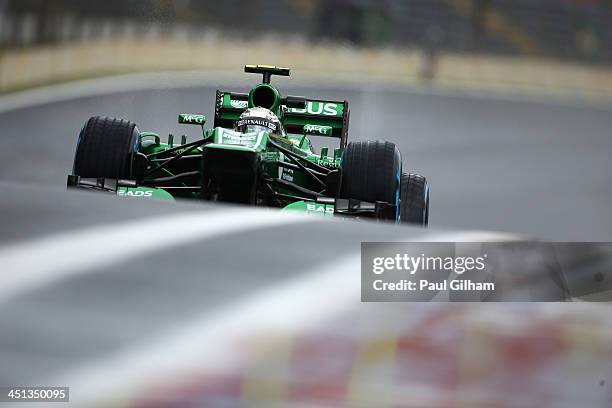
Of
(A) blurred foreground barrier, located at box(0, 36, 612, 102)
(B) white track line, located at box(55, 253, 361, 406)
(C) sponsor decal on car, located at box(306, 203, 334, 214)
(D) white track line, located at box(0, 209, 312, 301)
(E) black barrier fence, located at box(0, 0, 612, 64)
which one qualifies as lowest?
(B) white track line, located at box(55, 253, 361, 406)

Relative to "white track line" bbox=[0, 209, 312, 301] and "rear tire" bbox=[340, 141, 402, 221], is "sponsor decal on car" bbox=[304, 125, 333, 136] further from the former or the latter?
"white track line" bbox=[0, 209, 312, 301]

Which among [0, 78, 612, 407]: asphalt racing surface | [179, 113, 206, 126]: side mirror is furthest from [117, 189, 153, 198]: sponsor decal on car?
[0, 78, 612, 407]: asphalt racing surface

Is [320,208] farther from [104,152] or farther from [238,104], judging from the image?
[238,104]

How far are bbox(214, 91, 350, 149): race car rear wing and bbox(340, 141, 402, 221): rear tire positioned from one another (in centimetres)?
179

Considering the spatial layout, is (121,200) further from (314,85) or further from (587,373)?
(314,85)

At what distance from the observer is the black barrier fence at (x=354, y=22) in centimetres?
1370

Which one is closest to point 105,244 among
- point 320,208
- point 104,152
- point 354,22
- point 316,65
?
point 320,208

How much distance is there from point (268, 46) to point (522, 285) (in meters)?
12.3

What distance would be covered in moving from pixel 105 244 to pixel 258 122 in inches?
181

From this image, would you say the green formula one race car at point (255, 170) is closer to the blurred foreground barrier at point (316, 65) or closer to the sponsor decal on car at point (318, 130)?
the sponsor decal on car at point (318, 130)

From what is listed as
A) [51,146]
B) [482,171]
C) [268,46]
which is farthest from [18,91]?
[482,171]

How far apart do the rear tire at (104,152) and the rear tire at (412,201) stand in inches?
77.5

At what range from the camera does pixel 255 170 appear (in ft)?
20.4

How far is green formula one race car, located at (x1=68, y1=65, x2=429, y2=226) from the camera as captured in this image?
249 inches
